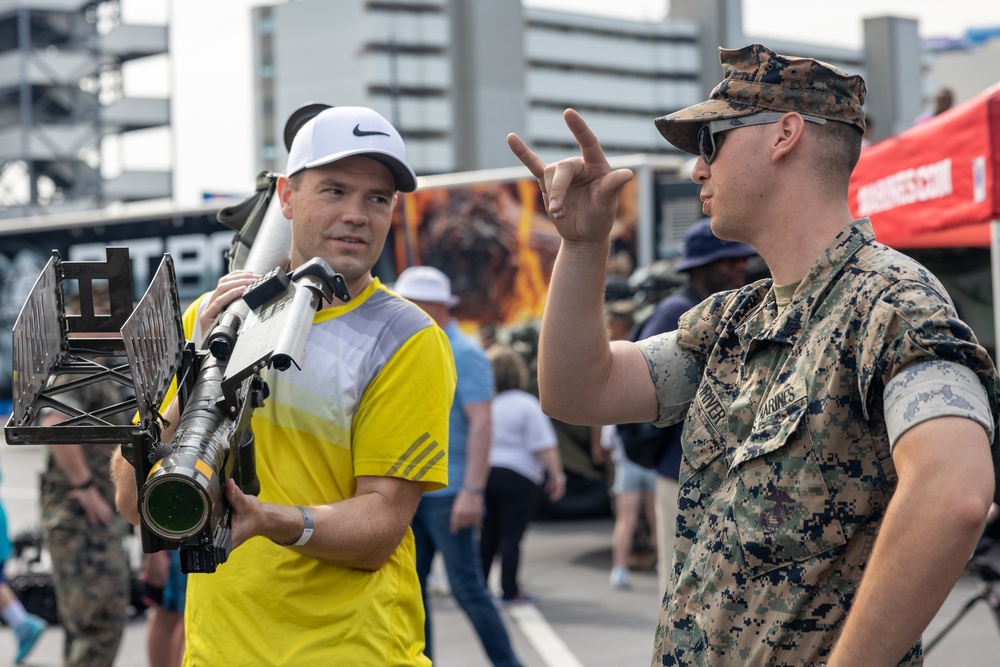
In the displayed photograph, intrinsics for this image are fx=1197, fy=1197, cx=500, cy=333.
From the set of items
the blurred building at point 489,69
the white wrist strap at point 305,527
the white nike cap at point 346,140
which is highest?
the blurred building at point 489,69

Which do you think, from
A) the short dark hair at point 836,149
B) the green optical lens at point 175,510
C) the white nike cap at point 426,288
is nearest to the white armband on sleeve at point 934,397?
the short dark hair at point 836,149

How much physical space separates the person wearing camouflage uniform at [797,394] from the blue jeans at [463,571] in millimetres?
3846

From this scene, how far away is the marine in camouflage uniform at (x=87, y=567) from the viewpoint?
5832mm

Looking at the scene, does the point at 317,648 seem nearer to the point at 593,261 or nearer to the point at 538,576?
the point at 593,261

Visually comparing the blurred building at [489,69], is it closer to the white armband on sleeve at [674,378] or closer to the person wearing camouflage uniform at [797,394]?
the white armband on sleeve at [674,378]

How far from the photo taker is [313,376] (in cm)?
272

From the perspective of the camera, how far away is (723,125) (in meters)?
2.21

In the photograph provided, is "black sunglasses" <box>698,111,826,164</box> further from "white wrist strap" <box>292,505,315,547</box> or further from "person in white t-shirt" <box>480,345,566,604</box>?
"person in white t-shirt" <box>480,345,566,604</box>

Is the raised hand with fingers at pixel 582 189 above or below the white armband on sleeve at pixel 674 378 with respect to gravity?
above

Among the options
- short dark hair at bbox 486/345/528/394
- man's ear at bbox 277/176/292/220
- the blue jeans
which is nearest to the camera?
man's ear at bbox 277/176/292/220

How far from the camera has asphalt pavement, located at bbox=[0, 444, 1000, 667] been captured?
6980mm

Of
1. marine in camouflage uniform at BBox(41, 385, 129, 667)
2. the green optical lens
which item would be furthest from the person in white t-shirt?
the green optical lens

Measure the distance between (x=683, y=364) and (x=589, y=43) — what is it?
114767 mm

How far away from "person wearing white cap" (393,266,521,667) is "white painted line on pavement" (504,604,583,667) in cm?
92
